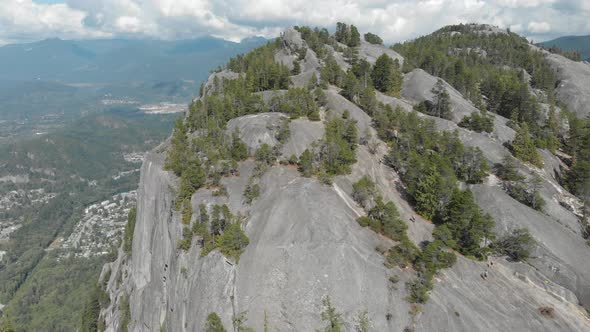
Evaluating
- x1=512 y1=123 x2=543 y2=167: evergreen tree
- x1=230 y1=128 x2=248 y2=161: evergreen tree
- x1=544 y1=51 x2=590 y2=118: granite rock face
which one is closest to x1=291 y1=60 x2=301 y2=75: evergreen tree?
x1=230 y1=128 x2=248 y2=161: evergreen tree

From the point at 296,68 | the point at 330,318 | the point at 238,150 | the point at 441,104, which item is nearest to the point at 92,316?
the point at 238,150

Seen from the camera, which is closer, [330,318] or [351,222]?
[330,318]

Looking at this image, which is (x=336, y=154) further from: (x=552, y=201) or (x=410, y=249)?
(x=552, y=201)

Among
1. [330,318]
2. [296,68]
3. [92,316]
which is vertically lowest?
[92,316]

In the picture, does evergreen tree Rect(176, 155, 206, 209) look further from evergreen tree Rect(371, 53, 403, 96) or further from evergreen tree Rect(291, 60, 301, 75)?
evergreen tree Rect(371, 53, 403, 96)

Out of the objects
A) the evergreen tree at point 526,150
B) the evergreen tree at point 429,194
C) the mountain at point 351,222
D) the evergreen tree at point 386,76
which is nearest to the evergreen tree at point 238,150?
the mountain at point 351,222

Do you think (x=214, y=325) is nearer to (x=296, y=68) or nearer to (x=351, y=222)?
(x=351, y=222)

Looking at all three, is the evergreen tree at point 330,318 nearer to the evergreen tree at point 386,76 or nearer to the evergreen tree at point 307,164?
the evergreen tree at point 307,164

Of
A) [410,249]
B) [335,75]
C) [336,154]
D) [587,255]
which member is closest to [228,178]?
[336,154]
